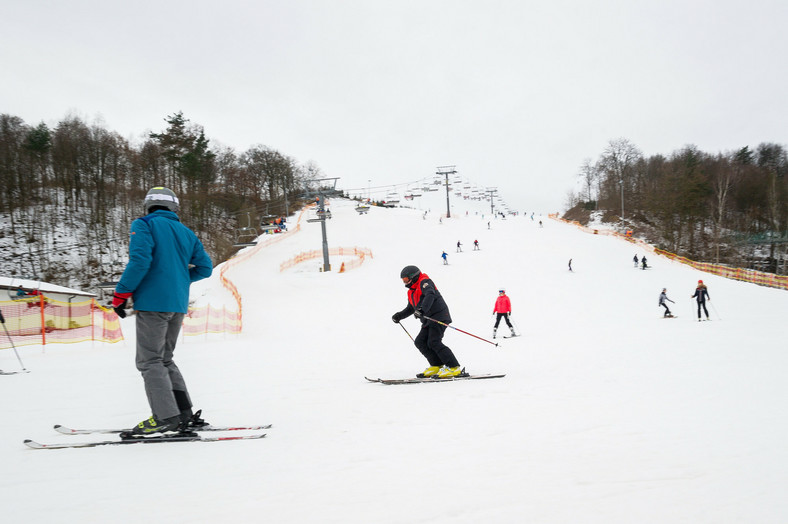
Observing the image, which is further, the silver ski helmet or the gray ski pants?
the silver ski helmet

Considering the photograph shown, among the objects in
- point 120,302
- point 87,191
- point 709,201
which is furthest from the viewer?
point 709,201

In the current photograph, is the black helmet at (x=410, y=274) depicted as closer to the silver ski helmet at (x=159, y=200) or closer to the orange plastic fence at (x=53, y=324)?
the silver ski helmet at (x=159, y=200)

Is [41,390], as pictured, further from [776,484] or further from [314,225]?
[314,225]

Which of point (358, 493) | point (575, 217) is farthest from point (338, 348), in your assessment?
point (575, 217)

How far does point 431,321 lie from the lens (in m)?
5.97

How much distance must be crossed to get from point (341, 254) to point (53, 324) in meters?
25.1

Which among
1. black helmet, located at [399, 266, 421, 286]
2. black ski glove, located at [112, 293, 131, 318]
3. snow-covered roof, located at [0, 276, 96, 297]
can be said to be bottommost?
snow-covered roof, located at [0, 276, 96, 297]

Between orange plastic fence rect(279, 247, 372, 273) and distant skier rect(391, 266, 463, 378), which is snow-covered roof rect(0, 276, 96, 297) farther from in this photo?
distant skier rect(391, 266, 463, 378)

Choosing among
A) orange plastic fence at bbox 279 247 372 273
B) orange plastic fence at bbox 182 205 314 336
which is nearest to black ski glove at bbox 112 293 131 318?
orange plastic fence at bbox 182 205 314 336

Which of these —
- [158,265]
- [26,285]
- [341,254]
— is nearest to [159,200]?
[158,265]

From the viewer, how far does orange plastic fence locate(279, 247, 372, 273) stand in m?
36.7

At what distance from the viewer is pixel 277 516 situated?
226cm

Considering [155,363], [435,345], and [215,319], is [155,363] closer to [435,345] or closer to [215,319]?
[435,345]

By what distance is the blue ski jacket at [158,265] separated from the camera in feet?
10.8
